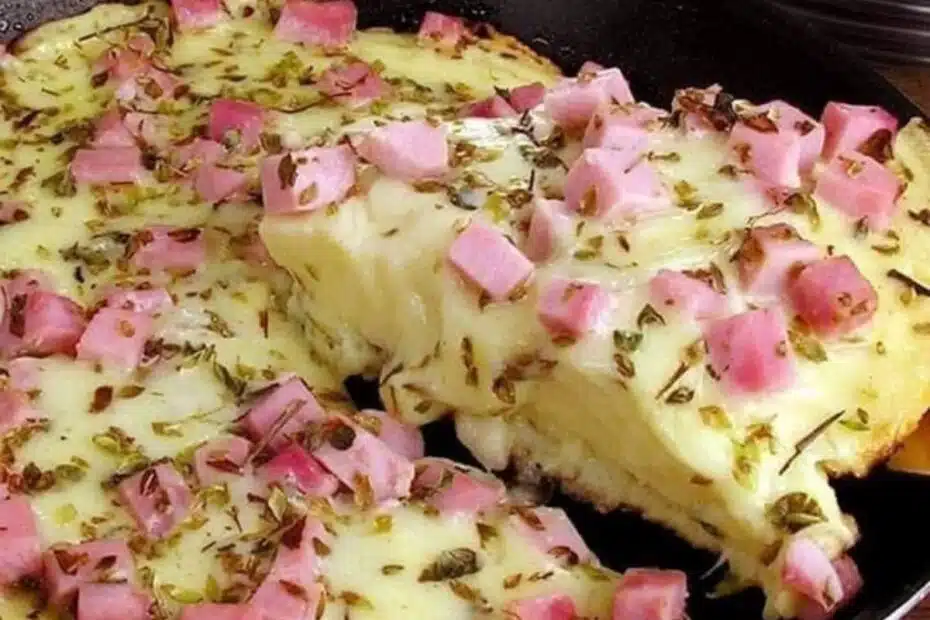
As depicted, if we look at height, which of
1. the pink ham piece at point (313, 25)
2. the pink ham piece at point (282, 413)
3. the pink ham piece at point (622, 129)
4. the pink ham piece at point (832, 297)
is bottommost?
the pink ham piece at point (282, 413)

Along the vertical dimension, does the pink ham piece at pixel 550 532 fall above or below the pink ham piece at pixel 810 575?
below

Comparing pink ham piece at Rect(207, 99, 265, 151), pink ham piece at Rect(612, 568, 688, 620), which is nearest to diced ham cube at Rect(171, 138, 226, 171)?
pink ham piece at Rect(207, 99, 265, 151)

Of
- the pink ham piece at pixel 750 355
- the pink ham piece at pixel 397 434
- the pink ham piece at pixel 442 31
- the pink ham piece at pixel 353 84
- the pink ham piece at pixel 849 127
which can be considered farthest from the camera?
the pink ham piece at pixel 442 31

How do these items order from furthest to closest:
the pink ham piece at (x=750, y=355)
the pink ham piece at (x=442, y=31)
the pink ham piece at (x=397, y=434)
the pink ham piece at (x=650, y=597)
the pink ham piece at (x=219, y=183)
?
the pink ham piece at (x=442, y=31), the pink ham piece at (x=219, y=183), the pink ham piece at (x=397, y=434), the pink ham piece at (x=750, y=355), the pink ham piece at (x=650, y=597)

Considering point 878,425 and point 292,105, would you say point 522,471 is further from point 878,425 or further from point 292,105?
point 292,105

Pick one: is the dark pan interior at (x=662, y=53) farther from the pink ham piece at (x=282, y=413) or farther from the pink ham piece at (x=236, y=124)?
the pink ham piece at (x=236, y=124)

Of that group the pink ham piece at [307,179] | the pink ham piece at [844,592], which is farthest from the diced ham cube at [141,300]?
the pink ham piece at [844,592]

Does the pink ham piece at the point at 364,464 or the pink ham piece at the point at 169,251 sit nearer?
the pink ham piece at the point at 364,464

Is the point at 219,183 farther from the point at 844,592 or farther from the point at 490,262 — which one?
the point at 844,592
